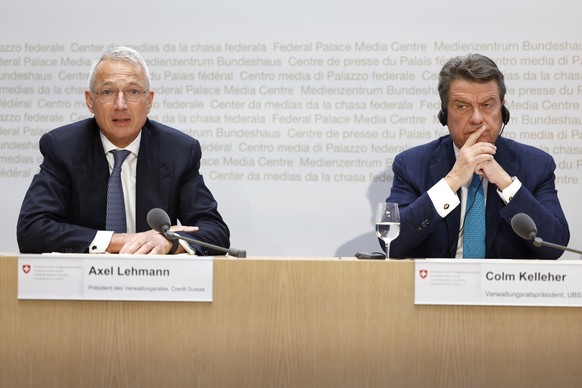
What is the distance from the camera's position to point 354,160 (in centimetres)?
418

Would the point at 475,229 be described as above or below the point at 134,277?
above

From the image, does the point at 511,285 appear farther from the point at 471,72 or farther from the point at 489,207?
the point at 471,72

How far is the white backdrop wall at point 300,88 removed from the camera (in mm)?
4121

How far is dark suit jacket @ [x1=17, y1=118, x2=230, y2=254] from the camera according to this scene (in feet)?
10.5

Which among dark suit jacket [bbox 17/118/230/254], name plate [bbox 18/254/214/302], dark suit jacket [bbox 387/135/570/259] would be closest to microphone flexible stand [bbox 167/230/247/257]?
name plate [bbox 18/254/214/302]

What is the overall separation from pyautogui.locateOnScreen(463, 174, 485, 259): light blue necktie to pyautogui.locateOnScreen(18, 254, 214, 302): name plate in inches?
51.4

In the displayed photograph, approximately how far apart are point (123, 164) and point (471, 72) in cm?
151

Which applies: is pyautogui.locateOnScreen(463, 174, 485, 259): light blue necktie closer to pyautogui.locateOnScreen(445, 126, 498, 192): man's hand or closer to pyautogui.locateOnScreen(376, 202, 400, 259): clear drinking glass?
pyautogui.locateOnScreen(445, 126, 498, 192): man's hand

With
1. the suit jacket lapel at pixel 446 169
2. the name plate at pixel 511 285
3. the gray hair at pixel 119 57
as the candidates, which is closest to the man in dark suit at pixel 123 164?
the gray hair at pixel 119 57

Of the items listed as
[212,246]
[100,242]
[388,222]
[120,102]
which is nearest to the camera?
[212,246]

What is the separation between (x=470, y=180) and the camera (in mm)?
3193

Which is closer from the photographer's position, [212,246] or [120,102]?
[212,246]

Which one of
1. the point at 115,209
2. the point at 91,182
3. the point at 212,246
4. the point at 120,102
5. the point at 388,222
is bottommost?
the point at 212,246

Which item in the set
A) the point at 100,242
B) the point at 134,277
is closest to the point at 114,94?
the point at 100,242
